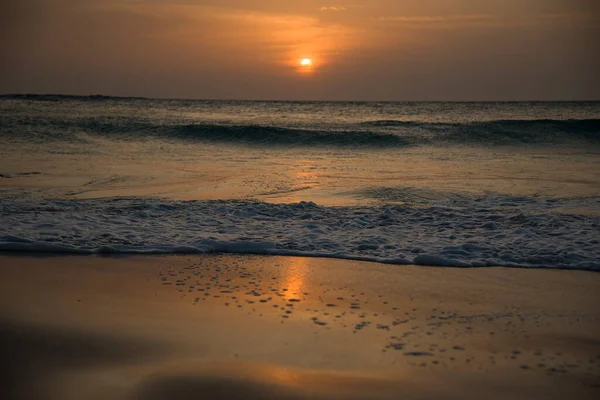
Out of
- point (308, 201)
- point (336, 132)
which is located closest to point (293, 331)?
point (308, 201)

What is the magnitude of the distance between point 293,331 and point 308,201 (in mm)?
5662

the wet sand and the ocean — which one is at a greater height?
the ocean

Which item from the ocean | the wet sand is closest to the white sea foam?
the ocean

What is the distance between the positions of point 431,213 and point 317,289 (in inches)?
161

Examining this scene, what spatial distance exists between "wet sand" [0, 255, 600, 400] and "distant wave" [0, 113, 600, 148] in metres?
18.1

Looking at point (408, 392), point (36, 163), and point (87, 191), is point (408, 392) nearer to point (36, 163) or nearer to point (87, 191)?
point (87, 191)

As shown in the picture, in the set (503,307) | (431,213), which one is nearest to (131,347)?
(503,307)

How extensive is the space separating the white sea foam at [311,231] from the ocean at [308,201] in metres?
0.02

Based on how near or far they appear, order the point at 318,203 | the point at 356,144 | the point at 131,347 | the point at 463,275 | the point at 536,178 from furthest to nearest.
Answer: the point at 356,144
the point at 536,178
the point at 318,203
the point at 463,275
the point at 131,347

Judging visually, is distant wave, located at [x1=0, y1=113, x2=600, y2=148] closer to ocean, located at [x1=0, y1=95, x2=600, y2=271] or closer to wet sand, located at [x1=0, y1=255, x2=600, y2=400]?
A: ocean, located at [x1=0, y1=95, x2=600, y2=271]

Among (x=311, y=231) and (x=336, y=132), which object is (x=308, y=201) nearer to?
(x=311, y=231)

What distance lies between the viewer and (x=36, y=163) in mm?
15328

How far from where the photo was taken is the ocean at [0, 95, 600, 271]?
23.2ft

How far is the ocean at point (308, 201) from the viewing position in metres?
7.07
